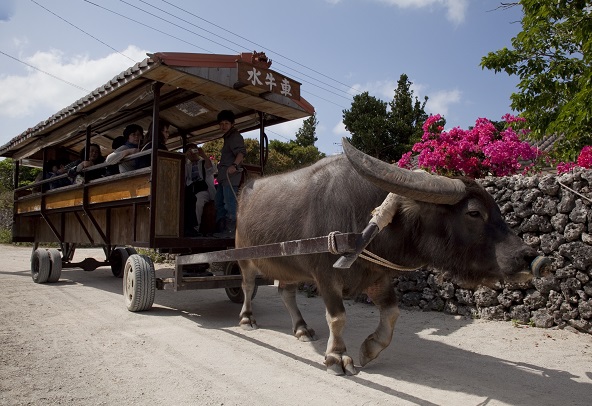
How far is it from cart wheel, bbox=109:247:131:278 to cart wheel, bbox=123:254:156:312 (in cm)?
362

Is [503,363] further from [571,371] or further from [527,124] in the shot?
[527,124]

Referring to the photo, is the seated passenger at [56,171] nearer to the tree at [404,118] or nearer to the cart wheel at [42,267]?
the cart wheel at [42,267]

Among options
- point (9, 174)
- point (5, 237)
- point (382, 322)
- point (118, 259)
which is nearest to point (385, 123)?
point (118, 259)

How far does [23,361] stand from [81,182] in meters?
3.85

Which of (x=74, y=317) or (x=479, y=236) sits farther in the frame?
(x=74, y=317)

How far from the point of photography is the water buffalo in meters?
2.88

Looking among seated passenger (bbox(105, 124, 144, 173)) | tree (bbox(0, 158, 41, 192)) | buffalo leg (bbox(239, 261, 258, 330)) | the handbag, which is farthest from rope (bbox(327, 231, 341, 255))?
tree (bbox(0, 158, 41, 192))

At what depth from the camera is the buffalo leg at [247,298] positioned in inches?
194

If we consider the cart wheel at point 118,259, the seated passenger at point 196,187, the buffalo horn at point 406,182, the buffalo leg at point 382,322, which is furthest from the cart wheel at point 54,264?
the buffalo horn at point 406,182

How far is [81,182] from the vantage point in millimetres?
6832

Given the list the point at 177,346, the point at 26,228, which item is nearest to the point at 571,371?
the point at 177,346

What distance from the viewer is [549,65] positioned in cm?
820

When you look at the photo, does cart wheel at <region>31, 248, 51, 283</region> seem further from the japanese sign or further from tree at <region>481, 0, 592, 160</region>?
tree at <region>481, 0, 592, 160</region>

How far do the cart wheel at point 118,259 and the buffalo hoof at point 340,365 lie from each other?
6490 millimetres
